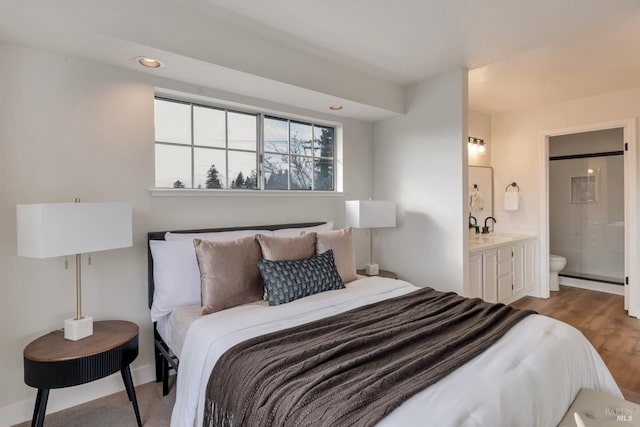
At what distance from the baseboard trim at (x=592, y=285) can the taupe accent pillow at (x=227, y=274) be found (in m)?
5.17

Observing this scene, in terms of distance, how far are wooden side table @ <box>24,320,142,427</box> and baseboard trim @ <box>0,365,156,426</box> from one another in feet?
1.14

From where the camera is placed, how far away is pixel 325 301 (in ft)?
6.93

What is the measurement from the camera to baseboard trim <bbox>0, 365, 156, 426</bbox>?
1.97 meters

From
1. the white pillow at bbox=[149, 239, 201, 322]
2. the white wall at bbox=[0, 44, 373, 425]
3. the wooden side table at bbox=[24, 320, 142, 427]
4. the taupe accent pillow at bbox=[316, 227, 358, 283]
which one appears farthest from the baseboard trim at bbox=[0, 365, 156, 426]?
the taupe accent pillow at bbox=[316, 227, 358, 283]

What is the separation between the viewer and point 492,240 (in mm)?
4020

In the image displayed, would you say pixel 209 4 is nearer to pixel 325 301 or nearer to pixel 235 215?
pixel 235 215

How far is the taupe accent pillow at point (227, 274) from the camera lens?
6.68 feet

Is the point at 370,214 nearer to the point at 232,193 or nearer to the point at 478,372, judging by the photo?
the point at 232,193

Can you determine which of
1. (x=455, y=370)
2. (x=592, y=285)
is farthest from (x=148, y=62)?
(x=592, y=285)

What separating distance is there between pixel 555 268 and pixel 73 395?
219 inches

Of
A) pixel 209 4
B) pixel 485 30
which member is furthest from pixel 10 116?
pixel 485 30

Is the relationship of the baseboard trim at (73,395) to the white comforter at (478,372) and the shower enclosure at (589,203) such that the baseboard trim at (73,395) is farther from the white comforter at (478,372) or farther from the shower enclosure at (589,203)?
the shower enclosure at (589,203)

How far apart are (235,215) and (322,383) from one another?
1896 millimetres

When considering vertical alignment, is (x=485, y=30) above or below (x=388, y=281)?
above
